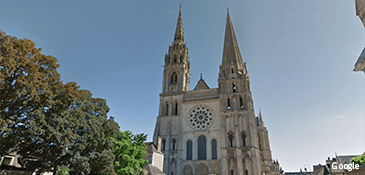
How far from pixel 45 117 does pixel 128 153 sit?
6839 mm

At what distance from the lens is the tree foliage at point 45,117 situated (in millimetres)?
13854

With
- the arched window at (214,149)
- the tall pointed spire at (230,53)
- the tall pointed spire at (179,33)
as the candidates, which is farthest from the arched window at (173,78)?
the arched window at (214,149)

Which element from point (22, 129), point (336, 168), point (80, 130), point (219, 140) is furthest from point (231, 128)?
point (22, 129)

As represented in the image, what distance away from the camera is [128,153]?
18.7 metres

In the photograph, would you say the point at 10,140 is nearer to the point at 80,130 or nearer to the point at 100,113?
the point at 80,130

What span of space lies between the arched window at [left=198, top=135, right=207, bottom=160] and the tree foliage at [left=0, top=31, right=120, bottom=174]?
68.8 feet

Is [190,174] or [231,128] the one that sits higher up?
[231,128]

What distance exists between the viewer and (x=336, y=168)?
114ft

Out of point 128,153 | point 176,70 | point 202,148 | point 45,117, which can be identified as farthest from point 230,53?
point 45,117

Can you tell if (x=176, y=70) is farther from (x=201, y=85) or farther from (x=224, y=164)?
(x=224, y=164)

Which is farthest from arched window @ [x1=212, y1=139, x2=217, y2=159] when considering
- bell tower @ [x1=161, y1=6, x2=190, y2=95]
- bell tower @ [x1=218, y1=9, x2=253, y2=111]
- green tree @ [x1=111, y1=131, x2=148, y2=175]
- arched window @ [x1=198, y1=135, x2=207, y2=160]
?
green tree @ [x1=111, y1=131, x2=148, y2=175]

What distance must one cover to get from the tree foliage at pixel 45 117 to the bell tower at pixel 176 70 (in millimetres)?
25190

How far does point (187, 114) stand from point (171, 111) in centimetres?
296

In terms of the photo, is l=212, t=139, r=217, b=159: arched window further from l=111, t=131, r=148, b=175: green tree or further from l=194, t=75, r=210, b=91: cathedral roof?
l=111, t=131, r=148, b=175: green tree
